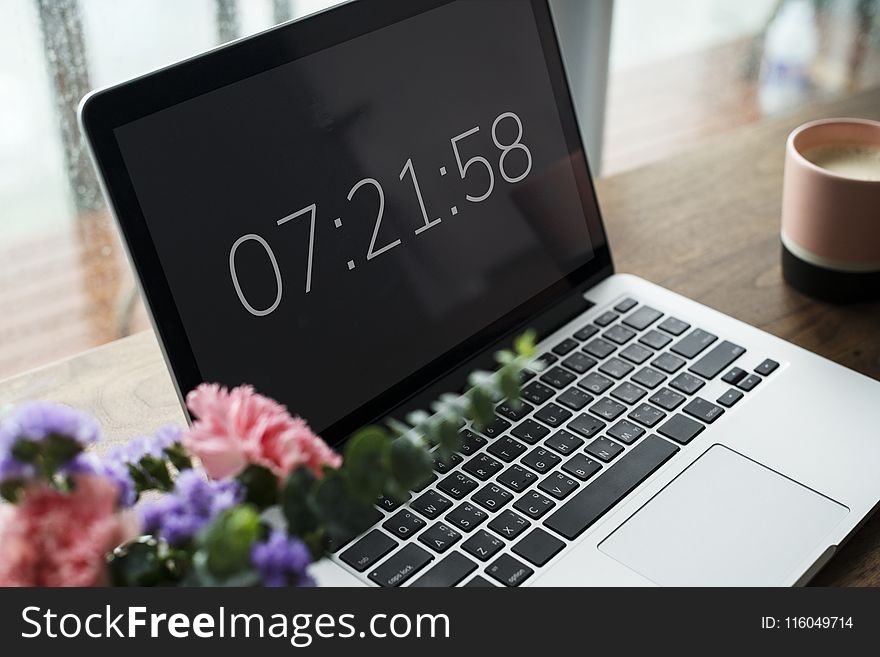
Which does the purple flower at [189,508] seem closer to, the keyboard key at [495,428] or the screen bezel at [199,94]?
the screen bezel at [199,94]

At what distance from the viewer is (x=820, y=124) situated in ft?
→ 2.86

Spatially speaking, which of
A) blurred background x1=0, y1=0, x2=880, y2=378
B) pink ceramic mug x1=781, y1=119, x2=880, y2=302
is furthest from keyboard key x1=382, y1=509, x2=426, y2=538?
blurred background x1=0, y1=0, x2=880, y2=378

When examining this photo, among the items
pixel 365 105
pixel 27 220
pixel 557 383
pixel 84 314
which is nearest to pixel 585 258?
pixel 557 383

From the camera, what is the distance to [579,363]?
74 cm

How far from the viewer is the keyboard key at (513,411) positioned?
2.24 ft

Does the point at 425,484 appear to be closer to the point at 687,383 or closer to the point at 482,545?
the point at 482,545

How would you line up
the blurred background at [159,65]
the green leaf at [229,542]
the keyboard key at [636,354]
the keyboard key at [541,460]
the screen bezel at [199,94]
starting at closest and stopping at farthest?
1. the green leaf at [229,542]
2. the screen bezel at [199,94]
3. the keyboard key at [541,460]
4. the keyboard key at [636,354]
5. the blurred background at [159,65]

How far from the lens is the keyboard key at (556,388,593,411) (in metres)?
0.70

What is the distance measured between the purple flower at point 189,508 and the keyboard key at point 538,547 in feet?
0.88

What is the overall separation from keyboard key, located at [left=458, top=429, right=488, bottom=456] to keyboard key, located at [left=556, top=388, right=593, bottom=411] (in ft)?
0.24

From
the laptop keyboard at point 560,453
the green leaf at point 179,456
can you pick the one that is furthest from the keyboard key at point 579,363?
the green leaf at point 179,456

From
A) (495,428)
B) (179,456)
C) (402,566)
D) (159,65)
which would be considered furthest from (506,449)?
(159,65)
